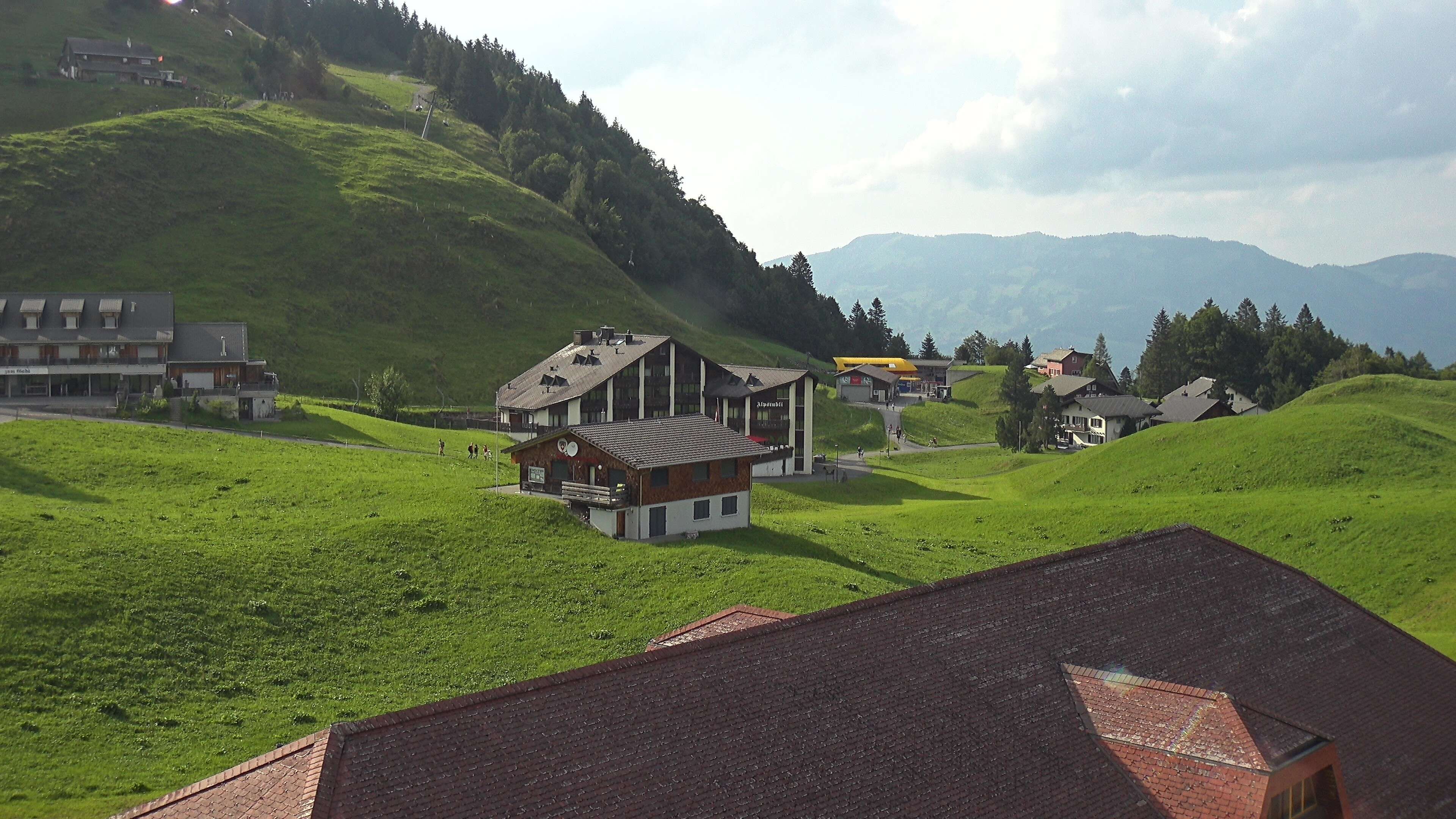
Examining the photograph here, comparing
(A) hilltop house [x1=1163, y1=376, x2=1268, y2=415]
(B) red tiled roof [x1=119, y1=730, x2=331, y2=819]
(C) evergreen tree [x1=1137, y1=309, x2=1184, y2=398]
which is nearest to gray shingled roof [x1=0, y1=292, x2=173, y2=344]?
(B) red tiled roof [x1=119, y1=730, x2=331, y2=819]

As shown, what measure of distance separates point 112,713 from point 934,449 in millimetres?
99920

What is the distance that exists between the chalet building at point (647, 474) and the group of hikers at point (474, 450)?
15402 millimetres

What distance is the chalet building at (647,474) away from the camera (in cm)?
5347

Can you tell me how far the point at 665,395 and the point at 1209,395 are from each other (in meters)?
77.4

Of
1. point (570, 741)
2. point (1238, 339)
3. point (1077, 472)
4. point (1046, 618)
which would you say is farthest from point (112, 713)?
point (1238, 339)

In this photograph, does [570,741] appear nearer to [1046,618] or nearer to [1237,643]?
[1046,618]

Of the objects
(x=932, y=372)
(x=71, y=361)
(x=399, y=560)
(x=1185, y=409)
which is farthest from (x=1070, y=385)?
(x=399, y=560)

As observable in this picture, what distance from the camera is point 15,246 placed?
116000 mm

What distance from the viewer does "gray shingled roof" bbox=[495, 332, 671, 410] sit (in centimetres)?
9116

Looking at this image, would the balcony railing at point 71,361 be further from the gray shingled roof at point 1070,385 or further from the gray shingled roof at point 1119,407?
the gray shingled roof at point 1119,407

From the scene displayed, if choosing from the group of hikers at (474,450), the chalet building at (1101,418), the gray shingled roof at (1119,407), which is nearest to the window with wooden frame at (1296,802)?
the group of hikers at (474,450)

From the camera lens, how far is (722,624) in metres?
25.2

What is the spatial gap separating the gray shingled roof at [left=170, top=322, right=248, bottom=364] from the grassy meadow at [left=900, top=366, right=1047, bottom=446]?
241 feet

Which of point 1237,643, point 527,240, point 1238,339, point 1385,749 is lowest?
point 1385,749
